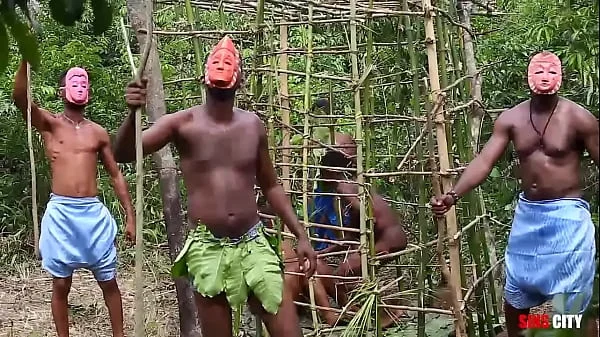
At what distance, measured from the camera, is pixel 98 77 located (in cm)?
656

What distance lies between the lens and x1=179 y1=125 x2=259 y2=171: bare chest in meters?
3.13

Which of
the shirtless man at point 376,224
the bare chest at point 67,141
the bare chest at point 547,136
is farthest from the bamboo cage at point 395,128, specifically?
the bare chest at point 67,141

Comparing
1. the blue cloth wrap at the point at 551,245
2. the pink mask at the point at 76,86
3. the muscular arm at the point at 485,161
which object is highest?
the pink mask at the point at 76,86

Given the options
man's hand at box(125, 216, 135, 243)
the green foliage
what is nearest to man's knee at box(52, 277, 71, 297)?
man's hand at box(125, 216, 135, 243)

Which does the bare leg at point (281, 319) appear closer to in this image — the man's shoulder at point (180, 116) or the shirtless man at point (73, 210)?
the man's shoulder at point (180, 116)

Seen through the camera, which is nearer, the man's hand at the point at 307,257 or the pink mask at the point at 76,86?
the man's hand at the point at 307,257

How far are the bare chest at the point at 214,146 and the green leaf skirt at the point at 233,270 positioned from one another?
0.23m

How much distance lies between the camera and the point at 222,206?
3.12 meters

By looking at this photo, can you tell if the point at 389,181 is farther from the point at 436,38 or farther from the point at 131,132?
the point at 131,132

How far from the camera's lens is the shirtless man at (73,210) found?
4.35 m

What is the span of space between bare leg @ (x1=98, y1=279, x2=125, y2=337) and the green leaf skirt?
1.35 m

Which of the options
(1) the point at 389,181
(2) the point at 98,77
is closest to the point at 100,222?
(1) the point at 389,181

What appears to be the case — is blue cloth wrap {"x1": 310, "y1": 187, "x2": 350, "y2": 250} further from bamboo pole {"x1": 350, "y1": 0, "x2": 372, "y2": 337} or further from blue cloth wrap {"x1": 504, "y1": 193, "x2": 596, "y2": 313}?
blue cloth wrap {"x1": 504, "y1": 193, "x2": 596, "y2": 313}

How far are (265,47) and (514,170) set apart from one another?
183cm
